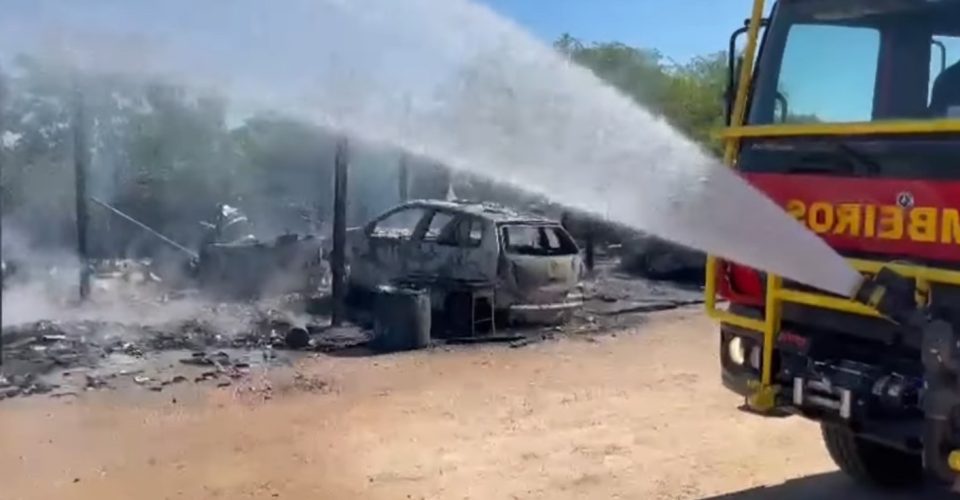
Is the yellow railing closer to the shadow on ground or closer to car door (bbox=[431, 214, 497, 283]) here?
the shadow on ground

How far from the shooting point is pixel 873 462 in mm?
6488

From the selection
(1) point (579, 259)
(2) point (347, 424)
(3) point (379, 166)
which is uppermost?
(3) point (379, 166)

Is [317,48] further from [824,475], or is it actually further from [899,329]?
[824,475]

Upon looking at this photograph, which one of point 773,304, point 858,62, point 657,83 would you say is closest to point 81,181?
point 773,304

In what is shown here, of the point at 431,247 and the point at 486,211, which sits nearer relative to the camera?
the point at 486,211

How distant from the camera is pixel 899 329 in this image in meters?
4.84

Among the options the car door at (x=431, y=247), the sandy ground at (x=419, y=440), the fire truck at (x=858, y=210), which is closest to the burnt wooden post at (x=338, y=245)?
the car door at (x=431, y=247)

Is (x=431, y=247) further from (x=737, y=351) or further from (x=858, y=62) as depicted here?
(x=858, y=62)

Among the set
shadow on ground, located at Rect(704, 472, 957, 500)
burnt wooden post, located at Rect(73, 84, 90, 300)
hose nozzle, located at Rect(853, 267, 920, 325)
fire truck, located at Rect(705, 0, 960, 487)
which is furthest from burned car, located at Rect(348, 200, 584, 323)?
hose nozzle, located at Rect(853, 267, 920, 325)

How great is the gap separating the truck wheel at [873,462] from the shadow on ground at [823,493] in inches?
3.1

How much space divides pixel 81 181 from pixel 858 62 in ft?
24.2

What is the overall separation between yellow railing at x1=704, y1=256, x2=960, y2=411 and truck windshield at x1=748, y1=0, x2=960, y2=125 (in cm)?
81

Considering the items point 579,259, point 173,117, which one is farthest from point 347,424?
point 579,259

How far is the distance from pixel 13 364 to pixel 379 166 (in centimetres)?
1010
